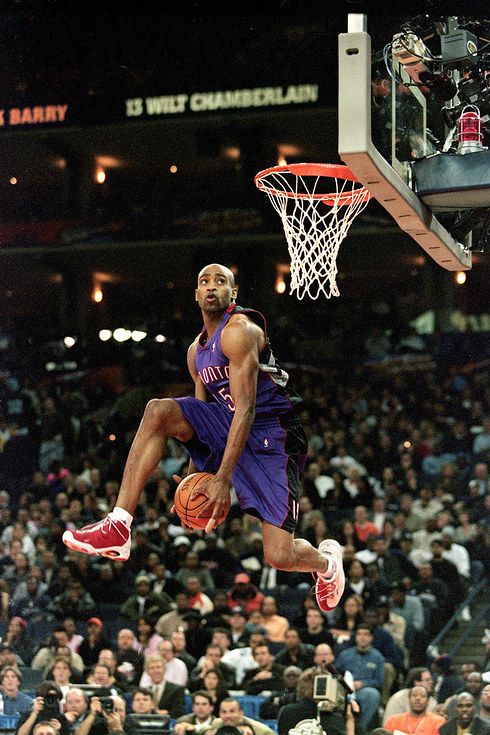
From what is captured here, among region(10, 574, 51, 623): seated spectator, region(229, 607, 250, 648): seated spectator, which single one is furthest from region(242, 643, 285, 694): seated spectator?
region(10, 574, 51, 623): seated spectator

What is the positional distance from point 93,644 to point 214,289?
19.6 ft

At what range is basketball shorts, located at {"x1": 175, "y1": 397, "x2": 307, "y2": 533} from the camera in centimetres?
604

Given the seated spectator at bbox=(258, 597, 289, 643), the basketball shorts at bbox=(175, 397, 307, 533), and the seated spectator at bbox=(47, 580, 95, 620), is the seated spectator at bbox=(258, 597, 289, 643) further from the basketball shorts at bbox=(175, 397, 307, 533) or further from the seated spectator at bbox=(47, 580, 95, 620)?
the basketball shorts at bbox=(175, 397, 307, 533)

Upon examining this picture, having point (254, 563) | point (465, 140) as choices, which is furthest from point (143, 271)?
point (465, 140)

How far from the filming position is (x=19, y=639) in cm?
1180

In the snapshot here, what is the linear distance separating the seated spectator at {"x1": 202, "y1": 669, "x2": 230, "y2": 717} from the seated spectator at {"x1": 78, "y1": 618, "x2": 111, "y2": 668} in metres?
1.33

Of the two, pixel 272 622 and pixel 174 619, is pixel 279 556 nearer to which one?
pixel 272 622

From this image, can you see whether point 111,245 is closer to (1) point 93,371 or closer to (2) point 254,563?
(1) point 93,371

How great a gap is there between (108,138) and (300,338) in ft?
13.2

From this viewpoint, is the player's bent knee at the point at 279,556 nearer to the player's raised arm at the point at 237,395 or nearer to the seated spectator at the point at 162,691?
the player's raised arm at the point at 237,395

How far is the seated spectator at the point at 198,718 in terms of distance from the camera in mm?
9695

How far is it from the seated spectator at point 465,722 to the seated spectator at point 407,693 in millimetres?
249

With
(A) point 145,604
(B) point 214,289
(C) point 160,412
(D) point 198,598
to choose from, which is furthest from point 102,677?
(B) point 214,289

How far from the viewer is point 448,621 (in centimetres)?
1160
